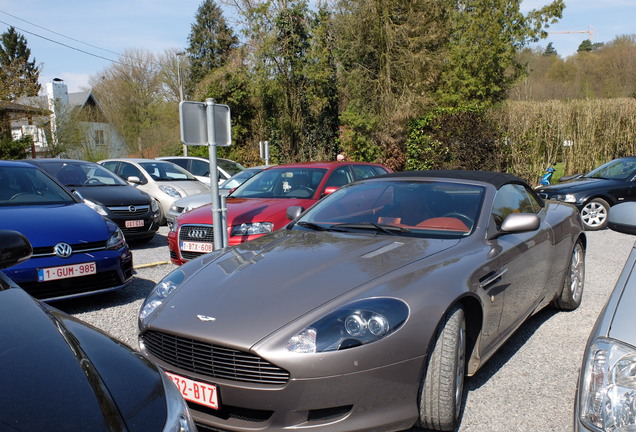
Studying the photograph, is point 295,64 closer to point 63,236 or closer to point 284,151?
point 284,151

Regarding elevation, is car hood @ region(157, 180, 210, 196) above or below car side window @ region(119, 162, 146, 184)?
below

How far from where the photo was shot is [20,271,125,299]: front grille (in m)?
4.66

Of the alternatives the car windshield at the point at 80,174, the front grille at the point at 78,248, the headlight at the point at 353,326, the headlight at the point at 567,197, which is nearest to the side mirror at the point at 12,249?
the headlight at the point at 353,326

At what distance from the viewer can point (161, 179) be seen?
38.2ft

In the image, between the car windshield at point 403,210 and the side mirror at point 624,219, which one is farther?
the car windshield at point 403,210

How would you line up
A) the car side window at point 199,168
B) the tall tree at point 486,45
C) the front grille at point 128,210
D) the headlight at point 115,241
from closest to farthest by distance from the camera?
the headlight at point 115,241 < the front grille at point 128,210 < the car side window at point 199,168 < the tall tree at point 486,45

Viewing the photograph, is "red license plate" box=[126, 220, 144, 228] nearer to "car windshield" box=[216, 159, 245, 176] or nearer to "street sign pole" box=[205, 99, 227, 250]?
"street sign pole" box=[205, 99, 227, 250]

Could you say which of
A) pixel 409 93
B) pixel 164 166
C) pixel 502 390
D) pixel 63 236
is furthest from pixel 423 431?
pixel 409 93

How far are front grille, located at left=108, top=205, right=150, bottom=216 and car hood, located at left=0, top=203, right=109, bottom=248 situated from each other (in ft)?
9.72

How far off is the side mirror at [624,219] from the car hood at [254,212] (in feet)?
12.6

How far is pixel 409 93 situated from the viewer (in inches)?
854

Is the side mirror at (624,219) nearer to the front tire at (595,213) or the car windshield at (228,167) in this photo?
the front tire at (595,213)

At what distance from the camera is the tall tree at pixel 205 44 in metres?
43.3

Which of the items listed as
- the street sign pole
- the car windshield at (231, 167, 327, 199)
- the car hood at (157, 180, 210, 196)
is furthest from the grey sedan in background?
the car hood at (157, 180, 210, 196)
